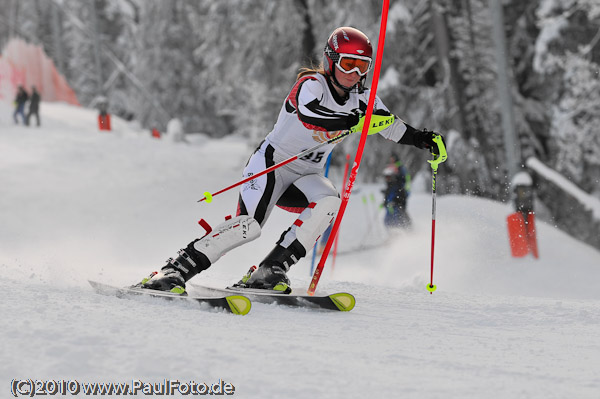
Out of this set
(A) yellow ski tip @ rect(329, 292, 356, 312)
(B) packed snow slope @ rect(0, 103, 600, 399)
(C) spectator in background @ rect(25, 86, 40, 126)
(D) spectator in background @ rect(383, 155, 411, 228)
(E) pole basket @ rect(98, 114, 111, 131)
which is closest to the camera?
(B) packed snow slope @ rect(0, 103, 600, 399)

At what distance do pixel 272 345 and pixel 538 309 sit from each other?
2.41 m

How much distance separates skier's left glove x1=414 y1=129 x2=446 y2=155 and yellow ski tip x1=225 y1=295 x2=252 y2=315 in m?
1.63

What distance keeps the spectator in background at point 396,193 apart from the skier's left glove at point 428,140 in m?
6.99

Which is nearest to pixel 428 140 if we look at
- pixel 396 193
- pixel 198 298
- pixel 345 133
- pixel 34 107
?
pixel 345 133

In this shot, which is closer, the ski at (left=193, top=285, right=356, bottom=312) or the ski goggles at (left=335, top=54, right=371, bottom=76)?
the ski at (left=193, top=285, right=356, bottom=312)

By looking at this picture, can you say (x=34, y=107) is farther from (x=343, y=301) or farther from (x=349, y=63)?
(x=343, y=301)

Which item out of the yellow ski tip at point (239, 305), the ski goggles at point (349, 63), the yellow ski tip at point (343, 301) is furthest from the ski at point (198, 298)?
the ski goggles at point (349, 63)

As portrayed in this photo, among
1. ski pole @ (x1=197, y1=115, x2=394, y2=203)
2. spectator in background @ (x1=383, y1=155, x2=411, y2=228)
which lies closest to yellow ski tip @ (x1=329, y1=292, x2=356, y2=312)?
ski pole @ (x1=197, y1=115, x2=394, y2=203)

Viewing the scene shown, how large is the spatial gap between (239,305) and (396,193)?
807cm

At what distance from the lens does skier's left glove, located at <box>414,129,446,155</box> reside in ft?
14.9

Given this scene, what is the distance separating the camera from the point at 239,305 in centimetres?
382

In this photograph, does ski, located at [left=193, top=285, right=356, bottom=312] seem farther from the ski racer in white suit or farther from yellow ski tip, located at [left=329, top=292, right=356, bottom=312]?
the ski racer in white suit

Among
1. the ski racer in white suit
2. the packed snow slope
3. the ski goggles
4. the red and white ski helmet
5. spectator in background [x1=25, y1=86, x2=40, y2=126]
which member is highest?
spectator in background [x1=25, y1=86, x2=40, y2=126]

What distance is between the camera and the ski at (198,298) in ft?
12.5
